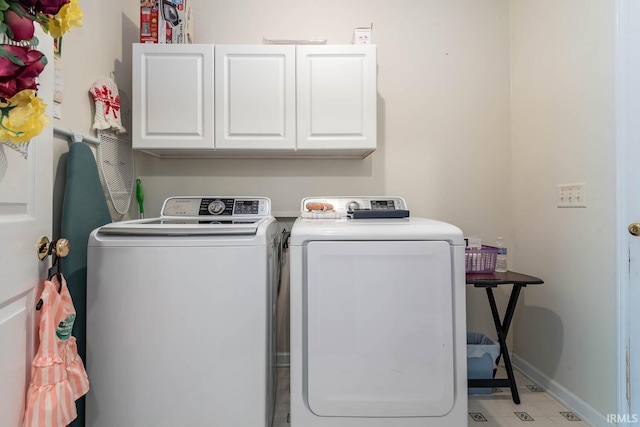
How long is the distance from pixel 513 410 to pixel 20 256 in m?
2.30

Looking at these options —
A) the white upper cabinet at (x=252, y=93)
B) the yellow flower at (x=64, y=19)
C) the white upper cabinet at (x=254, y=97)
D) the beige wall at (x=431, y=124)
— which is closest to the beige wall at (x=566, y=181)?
the beige wall at (x=431, y=124)

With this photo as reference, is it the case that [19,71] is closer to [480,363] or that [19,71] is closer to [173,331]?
[173,331]

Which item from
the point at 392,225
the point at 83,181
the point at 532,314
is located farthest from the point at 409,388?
the point at 83,181

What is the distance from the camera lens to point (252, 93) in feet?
6.34

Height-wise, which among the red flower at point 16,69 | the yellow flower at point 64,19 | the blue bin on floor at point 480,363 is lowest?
the blue bin on floor at point 480,363

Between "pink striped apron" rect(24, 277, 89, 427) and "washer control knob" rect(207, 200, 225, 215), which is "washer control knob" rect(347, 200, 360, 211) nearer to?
"washer control knob" rect(207, 200, 225, 215)

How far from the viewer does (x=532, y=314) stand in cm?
210

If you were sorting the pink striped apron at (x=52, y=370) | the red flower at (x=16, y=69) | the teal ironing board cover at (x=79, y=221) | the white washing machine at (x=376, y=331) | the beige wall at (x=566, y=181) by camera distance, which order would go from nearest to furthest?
the red flower at (x=16, y=69) < the pink striped apron at (x=52, y=370) < the white washing machine at (x=376, y=331) < the teal ironing board cover at (x=79, y=221) < the beige wall at (x=566, y=181)

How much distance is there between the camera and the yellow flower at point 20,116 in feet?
2.44

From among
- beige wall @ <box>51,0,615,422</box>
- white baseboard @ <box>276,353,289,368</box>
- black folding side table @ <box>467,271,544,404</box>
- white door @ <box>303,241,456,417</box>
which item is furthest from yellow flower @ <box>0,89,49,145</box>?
white baseboard @ <box>276,353,289,368</box>

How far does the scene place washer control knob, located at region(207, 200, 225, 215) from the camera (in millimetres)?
1949

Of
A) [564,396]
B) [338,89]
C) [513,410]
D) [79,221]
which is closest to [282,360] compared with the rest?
[513,410]

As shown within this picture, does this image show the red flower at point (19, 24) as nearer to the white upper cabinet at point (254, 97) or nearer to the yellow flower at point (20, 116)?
the yellow flower at point (20, 116)

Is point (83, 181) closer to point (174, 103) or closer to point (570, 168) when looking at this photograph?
point (174, 103)
